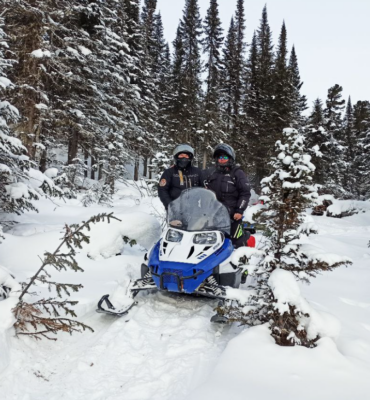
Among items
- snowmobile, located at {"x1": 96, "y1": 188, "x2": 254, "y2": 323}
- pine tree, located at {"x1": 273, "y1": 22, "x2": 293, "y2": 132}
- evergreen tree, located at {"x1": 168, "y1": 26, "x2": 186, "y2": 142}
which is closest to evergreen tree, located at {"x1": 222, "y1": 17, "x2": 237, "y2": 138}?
evergreen tree, located at {"x1": 168, "y1": 26, "x2": 186, "y2": 142}

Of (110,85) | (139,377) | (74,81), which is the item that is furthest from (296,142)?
(110,85)

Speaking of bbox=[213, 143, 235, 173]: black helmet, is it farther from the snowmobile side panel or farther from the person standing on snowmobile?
the snowmobile side panel

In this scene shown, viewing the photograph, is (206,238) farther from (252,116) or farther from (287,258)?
(252,116)

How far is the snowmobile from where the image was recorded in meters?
4.33

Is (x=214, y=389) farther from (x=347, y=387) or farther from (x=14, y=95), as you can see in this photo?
(x=14, y=95)

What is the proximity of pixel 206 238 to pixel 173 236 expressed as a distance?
1.66 feet

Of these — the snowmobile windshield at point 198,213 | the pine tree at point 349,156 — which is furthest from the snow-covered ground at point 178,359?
the pine tree at point 349,156

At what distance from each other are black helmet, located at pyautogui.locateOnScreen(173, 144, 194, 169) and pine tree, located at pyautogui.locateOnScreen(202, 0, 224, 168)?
21.4 metres

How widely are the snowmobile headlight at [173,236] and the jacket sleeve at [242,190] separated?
1433 mm

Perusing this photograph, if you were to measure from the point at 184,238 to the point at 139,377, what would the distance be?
7.04 feet

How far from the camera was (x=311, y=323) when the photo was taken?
10.3ft

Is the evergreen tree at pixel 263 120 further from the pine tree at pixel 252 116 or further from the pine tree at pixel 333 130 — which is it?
the pine tree at pixel 333 130

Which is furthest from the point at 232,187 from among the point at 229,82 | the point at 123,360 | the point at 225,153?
the point at 229,82

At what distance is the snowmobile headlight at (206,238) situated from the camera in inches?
189
